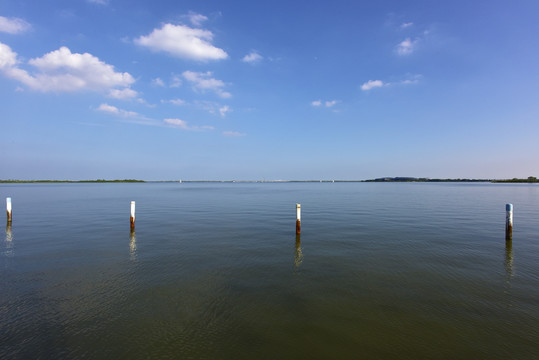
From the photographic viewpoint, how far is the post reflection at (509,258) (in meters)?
10.7

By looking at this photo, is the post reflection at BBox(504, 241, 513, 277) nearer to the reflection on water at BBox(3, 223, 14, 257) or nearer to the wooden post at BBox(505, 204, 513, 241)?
the wooden post at BBox(505, 204, 513, 241)

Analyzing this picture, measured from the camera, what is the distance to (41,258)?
1200cm

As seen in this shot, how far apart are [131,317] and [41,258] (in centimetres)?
884

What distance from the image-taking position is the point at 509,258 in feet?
40.7

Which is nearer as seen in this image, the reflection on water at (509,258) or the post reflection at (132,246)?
the reflection on water at (509,258)

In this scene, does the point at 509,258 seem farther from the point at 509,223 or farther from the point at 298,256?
the point at 298,256

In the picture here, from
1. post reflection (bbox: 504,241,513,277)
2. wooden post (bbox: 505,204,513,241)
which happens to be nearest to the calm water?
post reflection (bbox: 504,241,513,277)

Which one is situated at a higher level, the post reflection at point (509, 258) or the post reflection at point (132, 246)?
the post reflection at point (509, 258)

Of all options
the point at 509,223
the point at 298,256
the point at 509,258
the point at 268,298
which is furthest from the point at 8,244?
the point at 509,223

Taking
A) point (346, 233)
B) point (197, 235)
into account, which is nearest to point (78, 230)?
point (197, 235)

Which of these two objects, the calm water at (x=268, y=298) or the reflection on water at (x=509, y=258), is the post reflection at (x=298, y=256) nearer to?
the calm water at (x=268, y=298)

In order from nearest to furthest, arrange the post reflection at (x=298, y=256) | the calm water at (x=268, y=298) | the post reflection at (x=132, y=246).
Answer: the calm water at (x=268, y=298)
the post reflection at (x=298, y=256)
the post reflection at (x=132, y=246)

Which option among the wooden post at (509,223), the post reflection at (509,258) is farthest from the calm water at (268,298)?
the wooden post at (509,223)

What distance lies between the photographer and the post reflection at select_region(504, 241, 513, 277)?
10.7 meters
